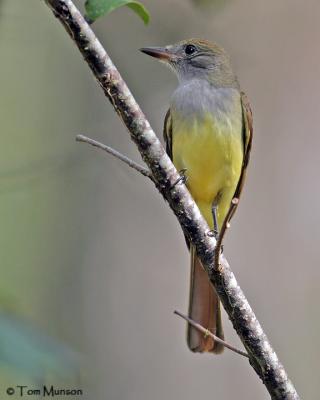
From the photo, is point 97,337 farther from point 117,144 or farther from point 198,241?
point 198,241

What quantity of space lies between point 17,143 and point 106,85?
3077mm

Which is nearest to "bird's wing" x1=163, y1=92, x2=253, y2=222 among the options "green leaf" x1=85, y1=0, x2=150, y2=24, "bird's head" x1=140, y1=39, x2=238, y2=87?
"bird's head" x1=140, y1=39, x2=238, y2=87

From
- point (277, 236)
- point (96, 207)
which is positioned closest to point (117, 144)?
point (96, 207)

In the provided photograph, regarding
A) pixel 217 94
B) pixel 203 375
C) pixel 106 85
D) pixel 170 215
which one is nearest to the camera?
pixel 106 85

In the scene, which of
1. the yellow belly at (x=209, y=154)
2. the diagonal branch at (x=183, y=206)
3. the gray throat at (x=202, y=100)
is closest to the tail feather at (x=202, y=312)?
the yellow belly at (x=209, y=154)

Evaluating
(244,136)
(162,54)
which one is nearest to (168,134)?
(244,136)

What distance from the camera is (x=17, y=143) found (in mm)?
4859

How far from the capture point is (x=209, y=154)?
3145 millimetres

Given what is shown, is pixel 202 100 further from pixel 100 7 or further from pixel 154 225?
pixel 100 7

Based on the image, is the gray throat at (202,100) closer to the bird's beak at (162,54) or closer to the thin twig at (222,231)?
the bird's beak at (162,54)

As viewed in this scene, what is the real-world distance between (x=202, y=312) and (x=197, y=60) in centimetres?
143

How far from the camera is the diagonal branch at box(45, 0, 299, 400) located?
1.85 m

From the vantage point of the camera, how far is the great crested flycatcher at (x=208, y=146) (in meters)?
3.14

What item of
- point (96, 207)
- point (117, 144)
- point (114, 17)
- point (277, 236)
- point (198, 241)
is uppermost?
point (114, 17)
